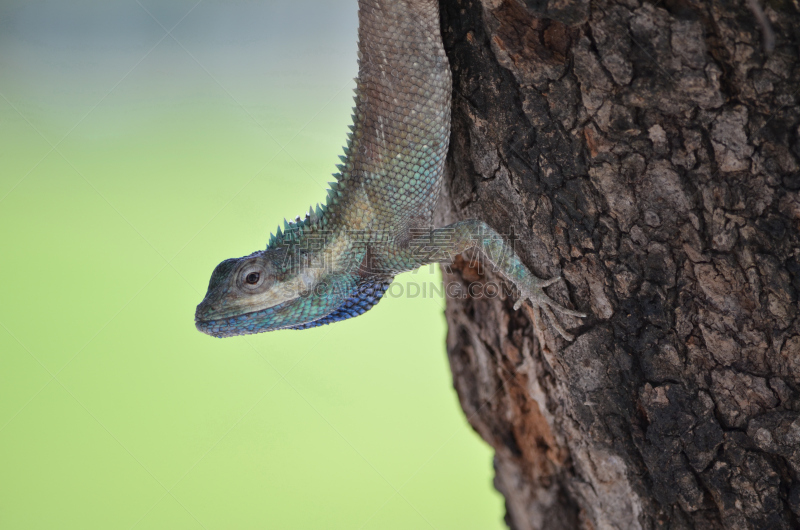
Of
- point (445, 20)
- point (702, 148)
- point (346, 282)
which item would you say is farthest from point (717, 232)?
point (346, 282)

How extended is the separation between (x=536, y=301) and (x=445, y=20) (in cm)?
141

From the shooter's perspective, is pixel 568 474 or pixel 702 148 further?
pixel 568 474

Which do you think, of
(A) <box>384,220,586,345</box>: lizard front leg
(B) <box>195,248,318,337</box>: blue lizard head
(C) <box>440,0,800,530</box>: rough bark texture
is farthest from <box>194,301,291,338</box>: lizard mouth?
(C) <box>440,0,800,530</box>: rough bark texture

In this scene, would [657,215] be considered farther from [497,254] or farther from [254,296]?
[254,296]

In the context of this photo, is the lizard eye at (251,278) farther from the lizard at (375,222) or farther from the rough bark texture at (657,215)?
the rough bark texture at (657,215)

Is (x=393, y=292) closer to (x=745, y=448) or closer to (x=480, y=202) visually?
(x=480, y=202)

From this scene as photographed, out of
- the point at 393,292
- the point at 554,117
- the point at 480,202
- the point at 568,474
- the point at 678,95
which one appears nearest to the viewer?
the point at 678,95

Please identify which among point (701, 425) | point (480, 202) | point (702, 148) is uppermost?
point (702, 148)

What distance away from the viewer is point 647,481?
2590mm

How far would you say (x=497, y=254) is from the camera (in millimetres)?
2645

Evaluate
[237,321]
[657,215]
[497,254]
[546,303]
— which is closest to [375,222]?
[497,254]

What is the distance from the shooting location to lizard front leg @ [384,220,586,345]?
8.41 feet

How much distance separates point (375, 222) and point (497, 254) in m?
0.71

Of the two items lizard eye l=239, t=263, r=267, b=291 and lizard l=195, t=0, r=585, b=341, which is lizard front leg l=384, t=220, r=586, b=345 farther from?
lizard eye l=239, t=263, r=267, b=291
